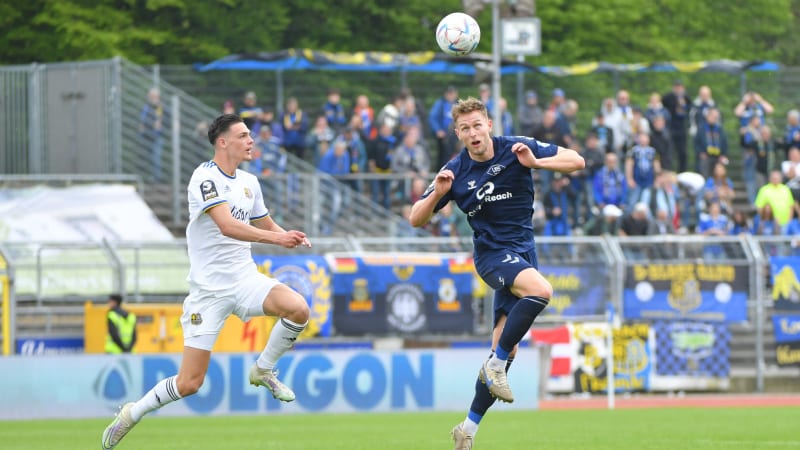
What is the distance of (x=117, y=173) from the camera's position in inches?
1112

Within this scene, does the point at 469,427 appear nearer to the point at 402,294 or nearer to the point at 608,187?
the point at 402,294

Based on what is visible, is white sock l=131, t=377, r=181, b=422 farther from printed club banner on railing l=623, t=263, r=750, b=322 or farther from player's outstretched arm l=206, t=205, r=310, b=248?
printed club banner on railing l=623, t=263, r=750, b=322

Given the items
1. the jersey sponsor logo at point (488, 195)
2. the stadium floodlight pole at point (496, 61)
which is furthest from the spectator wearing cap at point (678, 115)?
the jersey sponsor logo at point (488, 195)

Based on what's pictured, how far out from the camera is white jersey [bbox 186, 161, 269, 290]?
1216 cm

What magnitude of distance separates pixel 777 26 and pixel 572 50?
7.30 m

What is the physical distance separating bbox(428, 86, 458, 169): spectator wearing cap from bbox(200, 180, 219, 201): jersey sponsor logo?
627 inches

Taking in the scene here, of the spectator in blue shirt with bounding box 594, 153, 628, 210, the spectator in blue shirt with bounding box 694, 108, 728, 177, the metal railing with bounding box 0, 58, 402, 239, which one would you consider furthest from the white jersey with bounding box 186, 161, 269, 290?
the spectator in blue shirt with bounding box 694, 108, 728, 177

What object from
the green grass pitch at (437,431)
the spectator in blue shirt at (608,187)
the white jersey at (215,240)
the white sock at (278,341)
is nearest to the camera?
the white jersey at (215,240)

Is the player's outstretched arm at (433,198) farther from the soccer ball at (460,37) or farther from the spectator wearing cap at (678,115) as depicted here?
the spectator wearing cap at (678,115)

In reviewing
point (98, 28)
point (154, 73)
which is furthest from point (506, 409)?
point (98, 28)

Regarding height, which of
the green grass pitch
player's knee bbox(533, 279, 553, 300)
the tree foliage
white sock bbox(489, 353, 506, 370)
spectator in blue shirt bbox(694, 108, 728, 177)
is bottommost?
the green grass pitch

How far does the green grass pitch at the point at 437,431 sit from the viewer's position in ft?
48.0

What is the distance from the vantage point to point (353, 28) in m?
37.2

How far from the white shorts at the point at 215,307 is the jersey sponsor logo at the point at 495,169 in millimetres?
1955
